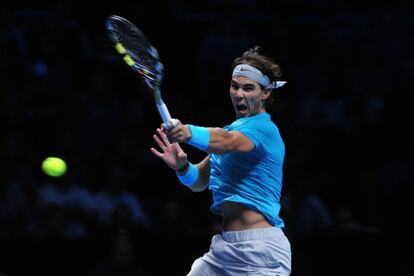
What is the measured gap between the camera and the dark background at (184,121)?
11312 millimetres

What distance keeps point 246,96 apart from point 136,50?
0.89 m

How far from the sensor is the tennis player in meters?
7.04

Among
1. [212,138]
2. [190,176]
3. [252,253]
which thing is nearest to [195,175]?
[190,176]

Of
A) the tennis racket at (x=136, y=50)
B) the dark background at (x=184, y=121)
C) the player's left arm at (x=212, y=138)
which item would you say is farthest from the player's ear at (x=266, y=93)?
the dark background at (x=184, y=121)

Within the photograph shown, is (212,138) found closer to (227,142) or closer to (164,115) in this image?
(227,142)

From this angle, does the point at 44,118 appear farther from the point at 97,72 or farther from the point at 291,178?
the point at 291,178

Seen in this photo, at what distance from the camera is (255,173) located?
7.17 m

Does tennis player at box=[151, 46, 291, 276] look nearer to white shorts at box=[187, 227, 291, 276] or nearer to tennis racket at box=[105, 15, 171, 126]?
white shorts at box=[187, 227, 291, 276]

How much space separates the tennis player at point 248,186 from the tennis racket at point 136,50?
51 centimetres

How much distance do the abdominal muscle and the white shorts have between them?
43 millimetres

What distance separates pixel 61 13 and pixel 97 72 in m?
0.96

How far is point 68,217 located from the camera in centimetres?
1154

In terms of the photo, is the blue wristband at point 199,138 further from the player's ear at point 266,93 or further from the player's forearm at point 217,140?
the player's ear at point 266,93

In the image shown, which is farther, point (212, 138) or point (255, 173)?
point (255, 173)
